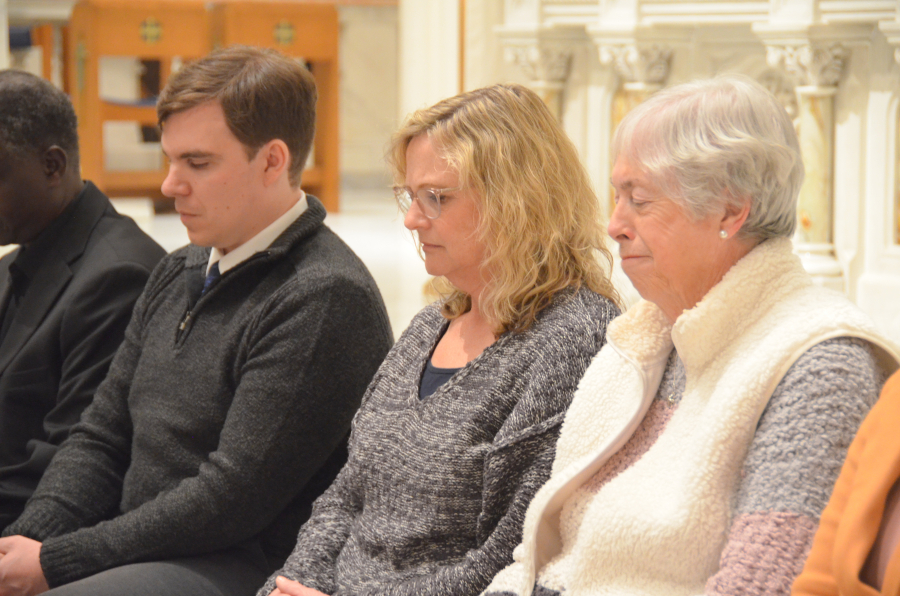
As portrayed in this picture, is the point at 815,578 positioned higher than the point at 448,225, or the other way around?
the point at 448,225

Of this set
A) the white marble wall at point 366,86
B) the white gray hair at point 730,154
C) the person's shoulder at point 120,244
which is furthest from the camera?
the white marble wall at point 366,86

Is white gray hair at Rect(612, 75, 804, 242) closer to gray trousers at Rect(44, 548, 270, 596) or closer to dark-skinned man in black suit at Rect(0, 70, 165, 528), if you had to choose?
gray trousers at Rect(44, 548, 270, 596)

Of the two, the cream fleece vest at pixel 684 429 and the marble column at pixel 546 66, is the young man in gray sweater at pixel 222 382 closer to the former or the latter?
the cream fleece vest at pixel 684 429

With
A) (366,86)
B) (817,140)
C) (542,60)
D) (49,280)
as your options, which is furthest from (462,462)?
(366,86)

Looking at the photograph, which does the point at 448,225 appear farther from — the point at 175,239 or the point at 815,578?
the point at 175,239

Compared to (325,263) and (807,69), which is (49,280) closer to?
(325,263)

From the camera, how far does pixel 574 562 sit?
1510 millimetres

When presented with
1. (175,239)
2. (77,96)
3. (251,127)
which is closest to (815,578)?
(251,127)

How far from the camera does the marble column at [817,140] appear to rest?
397cm

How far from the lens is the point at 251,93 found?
7.09 feet

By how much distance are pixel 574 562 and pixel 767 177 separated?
24.2 inches

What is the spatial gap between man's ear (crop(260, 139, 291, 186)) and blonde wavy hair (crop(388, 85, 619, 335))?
45cm

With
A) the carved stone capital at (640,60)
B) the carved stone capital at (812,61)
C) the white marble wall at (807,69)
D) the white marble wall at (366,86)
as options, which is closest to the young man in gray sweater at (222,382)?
the white marble wall at (807,69)

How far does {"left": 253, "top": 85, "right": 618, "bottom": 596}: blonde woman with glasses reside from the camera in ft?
5.36
